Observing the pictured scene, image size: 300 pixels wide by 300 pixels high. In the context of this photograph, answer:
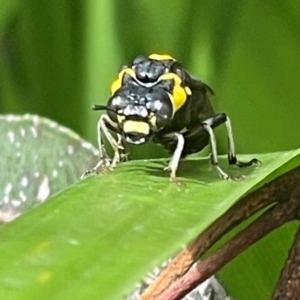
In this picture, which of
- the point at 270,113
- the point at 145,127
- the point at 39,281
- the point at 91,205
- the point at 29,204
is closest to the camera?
the point at 39,281

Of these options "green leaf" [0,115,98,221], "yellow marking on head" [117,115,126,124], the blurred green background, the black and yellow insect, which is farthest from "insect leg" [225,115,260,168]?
the blurred green background

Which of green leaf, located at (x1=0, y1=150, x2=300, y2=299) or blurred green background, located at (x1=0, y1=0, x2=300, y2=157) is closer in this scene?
green leaf, located at (x1=0, y1=150, x2=300, y2=299)

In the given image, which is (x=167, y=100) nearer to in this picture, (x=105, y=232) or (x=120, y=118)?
(x=120, y=118)

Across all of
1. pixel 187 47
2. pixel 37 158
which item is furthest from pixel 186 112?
pixel 187 47

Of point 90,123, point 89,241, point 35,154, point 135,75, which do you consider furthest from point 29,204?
point 89,241

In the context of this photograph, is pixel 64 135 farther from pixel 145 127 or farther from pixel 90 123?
pixel 90 123

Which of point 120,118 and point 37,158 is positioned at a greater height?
point 120,118

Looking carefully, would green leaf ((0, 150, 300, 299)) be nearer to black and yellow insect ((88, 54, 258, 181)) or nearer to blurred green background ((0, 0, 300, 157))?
black and yellow insect ((88, 54, 258, 181))
